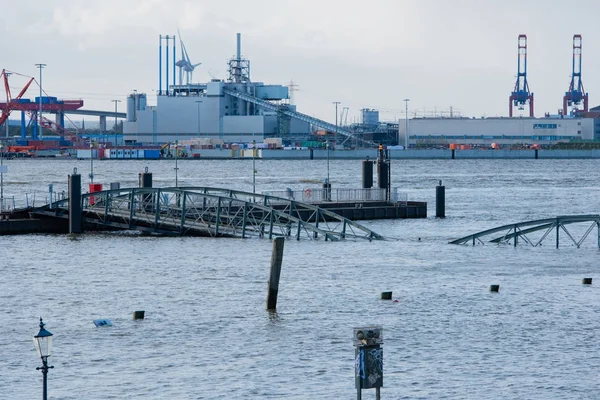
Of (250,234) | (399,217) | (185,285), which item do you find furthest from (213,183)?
(185,285)

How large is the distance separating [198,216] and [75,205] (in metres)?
6.86

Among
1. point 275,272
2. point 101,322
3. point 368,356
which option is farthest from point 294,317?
point 368,356

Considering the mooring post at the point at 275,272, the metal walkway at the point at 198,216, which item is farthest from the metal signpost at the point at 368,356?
the metal walkway at the point at 198,216

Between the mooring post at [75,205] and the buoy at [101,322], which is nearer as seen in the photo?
the buoy at [101,322]

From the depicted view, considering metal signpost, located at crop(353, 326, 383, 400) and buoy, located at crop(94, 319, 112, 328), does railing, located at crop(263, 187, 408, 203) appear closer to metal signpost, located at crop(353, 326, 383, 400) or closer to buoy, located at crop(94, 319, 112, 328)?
buoy, located at crop(94, 319, 112, 328)

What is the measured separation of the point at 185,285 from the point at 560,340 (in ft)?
53.8

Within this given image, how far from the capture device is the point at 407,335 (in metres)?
36.3

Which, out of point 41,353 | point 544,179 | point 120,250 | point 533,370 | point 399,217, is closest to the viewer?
point 41,353

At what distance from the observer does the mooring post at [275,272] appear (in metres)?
38.3

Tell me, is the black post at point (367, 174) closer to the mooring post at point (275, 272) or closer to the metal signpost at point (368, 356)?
the mooring post at point (275, 272)

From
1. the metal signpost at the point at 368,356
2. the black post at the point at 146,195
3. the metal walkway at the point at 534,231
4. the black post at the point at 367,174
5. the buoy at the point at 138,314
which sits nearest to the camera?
the metal signpost at the point at 368,356

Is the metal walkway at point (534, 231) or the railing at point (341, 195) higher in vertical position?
the railing at point (341, 195)

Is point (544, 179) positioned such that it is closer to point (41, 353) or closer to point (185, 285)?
point (185, 285)

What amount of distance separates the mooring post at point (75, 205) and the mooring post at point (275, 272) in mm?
24169
